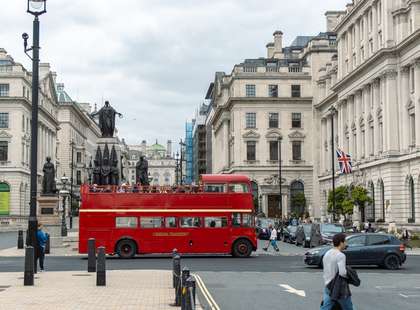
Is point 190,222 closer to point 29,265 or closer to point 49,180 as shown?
point 49,180

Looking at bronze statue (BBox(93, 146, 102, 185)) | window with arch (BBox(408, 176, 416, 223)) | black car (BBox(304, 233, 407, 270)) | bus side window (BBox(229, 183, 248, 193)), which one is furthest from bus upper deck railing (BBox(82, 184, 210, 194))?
window with arch (BBox(408, 176, 416, 223))

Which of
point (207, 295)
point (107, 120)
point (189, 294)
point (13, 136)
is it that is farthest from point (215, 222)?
point (13, 136)

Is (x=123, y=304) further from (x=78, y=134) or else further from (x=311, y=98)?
(x=78, y=134)

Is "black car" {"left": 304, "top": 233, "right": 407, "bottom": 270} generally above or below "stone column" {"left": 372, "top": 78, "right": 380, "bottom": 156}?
below

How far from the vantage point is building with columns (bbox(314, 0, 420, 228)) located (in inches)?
2435

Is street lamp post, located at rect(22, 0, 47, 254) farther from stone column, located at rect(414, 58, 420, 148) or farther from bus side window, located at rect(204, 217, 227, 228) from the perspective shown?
stone column, located at rect(414, 58, 420, 148)

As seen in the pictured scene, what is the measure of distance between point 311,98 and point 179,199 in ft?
227

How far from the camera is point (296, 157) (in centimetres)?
10406

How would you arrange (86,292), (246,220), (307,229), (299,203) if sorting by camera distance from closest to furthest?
(86,292) < (246,220) < (307,229) < (299,203)

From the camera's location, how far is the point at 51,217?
44156mm

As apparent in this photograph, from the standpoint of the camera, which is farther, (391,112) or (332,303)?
(391,112)

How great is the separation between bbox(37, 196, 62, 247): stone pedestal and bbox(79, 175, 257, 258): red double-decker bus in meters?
8.92

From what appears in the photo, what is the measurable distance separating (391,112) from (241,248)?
33034 mm

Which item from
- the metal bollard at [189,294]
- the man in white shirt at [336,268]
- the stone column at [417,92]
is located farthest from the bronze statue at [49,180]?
the man in white shirt at [336,268]
